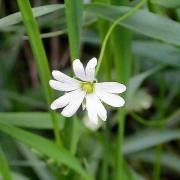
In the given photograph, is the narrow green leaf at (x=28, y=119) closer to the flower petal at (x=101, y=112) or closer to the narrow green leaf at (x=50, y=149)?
the narrow green leaf at (x=50, y=149)

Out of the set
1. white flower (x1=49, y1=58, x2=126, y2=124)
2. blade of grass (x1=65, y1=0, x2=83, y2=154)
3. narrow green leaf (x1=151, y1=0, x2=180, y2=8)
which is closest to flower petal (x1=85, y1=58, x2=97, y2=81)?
white flower (x1=49, y1=58, x2=126, y2=124)

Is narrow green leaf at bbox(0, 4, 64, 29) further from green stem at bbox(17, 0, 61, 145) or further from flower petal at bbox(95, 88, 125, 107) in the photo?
flower petal at bbox(95, 88, 125, 107)

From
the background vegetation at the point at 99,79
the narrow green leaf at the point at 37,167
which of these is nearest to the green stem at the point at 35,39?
the background vegetation at the point at 99,79

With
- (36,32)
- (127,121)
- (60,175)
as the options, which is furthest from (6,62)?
(36,32)

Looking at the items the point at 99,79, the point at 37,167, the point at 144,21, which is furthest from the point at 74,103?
the point at 37,167

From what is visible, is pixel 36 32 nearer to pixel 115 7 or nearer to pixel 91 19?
pixel 115 7
